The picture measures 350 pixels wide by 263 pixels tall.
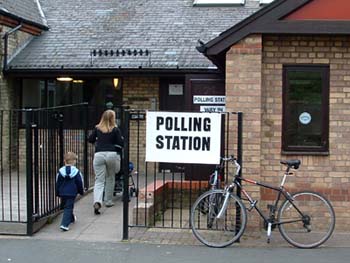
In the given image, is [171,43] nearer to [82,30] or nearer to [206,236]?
[82,30]

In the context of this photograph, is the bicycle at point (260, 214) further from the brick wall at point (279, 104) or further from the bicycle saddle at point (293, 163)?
the brick wall at point (279, 104)

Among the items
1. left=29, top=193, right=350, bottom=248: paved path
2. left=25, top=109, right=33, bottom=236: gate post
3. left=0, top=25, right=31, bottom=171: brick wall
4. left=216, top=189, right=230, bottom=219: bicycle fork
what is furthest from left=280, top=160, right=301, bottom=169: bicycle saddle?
left=0, top=25, right=31, bottom=171: brick wall

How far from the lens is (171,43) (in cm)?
1502

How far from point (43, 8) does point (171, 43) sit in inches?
176

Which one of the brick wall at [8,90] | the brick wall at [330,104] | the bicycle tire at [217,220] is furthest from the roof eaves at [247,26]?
the brick wall at [8,90]

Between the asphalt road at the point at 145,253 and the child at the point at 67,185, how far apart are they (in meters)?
0.76

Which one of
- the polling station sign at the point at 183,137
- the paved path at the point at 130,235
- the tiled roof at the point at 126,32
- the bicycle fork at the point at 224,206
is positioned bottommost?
the paved path at the point at 130,235

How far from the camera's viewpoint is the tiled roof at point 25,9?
14672mm

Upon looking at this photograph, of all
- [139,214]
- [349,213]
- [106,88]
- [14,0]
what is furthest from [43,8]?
[349,213]

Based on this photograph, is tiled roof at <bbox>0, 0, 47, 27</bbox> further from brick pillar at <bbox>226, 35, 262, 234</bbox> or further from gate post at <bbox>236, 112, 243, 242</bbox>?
gate post at <bbox>236, 112, 243, 242</bbox>

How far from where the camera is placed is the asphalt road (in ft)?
22.6

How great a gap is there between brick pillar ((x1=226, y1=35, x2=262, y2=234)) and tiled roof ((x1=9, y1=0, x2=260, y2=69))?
5511 mm

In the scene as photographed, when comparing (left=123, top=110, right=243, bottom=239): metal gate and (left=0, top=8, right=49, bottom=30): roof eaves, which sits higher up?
(left=0, top=8, right=49, bottom=30): roof eaves

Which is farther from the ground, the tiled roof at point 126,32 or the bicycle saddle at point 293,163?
the tiled roof at point 126,32
